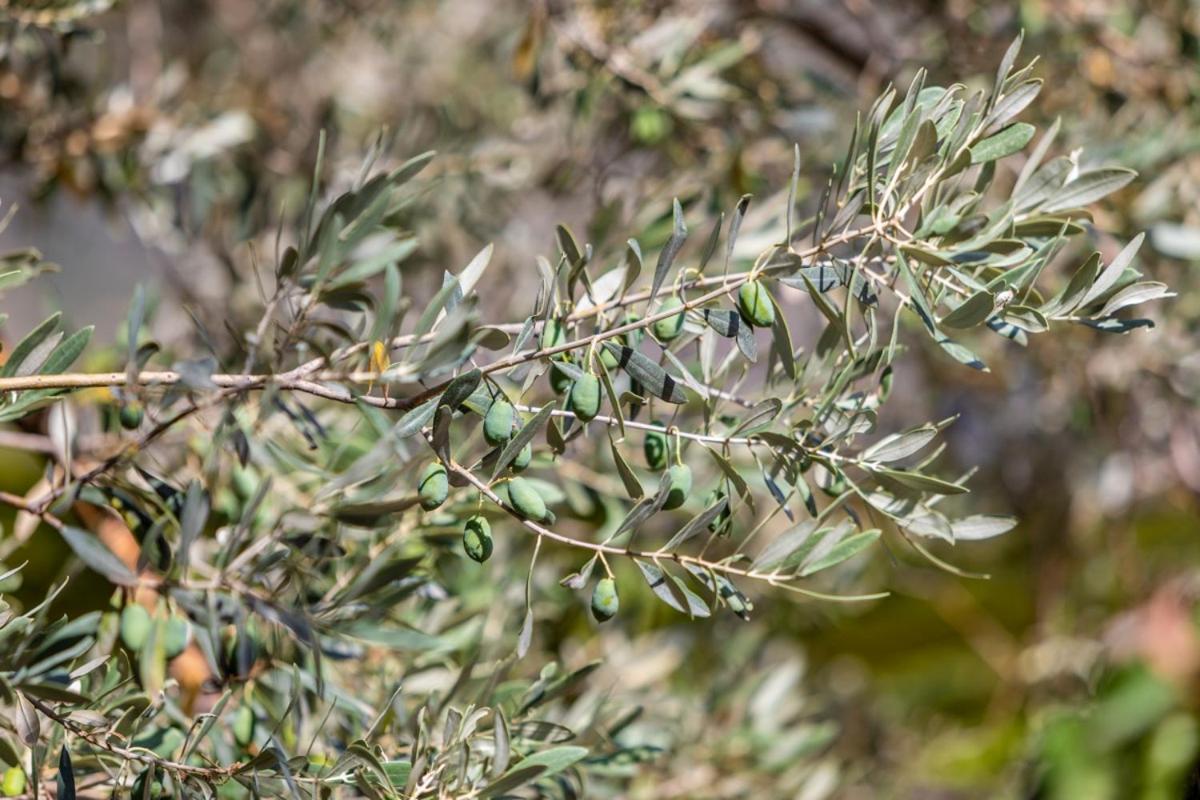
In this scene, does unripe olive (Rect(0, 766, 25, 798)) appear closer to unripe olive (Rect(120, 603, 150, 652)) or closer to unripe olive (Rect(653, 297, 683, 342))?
unripe olive (Rect(120, 603, 150, 652))

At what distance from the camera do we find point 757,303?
36 cm

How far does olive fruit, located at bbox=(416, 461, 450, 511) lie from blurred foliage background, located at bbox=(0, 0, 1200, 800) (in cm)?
29

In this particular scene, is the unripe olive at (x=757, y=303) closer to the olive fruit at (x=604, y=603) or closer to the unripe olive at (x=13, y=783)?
the olive fruit at (x=604, y=603)

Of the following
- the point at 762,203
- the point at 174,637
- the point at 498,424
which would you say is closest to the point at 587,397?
the point at 498,424

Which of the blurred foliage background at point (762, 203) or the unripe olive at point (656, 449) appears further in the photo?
the blurred foliage background at point (762, 203)

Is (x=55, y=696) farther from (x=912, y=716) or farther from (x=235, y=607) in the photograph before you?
(x=912, y=716)

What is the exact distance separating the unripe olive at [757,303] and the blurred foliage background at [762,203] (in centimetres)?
26

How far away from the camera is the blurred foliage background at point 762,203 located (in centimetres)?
77

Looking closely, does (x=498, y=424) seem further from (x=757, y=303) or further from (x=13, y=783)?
(x=13, y=783)

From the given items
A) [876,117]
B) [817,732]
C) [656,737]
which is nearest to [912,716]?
[817,732]

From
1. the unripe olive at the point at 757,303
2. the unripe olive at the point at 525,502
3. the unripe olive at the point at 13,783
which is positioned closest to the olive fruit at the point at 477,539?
the unripe olive at the point at 525,502

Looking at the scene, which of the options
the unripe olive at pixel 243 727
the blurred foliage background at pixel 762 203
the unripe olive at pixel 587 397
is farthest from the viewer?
the blurred foliage background at pixel 762 203

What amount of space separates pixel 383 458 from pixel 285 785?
150 mm

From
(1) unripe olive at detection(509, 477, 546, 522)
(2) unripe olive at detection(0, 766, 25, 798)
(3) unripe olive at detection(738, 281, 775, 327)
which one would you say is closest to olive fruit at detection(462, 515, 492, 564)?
(1) unripe olive at detection(509, 477, 546, 522)
